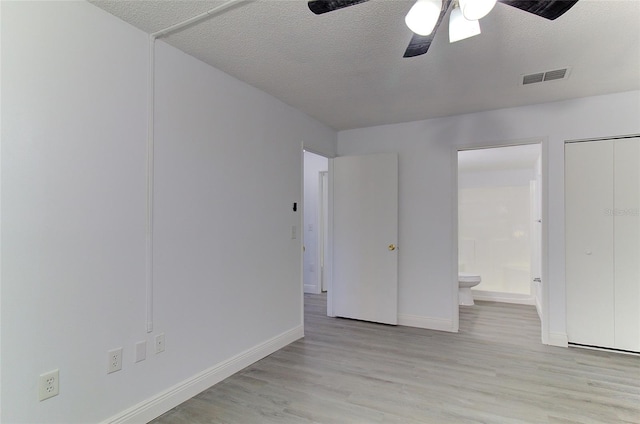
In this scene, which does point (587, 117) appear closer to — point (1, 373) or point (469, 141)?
point (469, 141)

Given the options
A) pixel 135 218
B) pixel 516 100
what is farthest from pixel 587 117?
pixel 135 218

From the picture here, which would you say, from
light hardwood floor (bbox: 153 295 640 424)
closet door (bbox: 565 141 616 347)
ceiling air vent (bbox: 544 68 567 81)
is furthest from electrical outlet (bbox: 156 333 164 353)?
closet door (bbox: 565 141 616 347)

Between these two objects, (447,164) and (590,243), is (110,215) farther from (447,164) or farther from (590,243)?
(590,243)

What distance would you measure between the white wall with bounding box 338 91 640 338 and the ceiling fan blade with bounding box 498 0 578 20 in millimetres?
2327

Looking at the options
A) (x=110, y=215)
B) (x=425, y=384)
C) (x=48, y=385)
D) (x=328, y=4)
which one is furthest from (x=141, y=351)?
(x=328, y=4)

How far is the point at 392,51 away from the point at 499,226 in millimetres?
4566

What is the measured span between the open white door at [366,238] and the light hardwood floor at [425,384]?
21.0 inches

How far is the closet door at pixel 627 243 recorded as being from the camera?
10.3ft

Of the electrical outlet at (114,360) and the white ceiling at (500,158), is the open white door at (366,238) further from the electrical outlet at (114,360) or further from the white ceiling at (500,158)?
the electrical outlet at (114,360)

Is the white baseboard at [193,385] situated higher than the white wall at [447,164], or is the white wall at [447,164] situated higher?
the white wall at [447,164]

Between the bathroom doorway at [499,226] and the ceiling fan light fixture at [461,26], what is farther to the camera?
the bathroom doorway at [499,226]

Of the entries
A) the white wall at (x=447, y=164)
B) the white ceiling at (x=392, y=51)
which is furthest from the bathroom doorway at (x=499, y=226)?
the white ceiling at (x=392, y=51)

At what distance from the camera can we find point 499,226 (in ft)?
19.4

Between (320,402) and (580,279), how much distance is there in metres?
2.75
